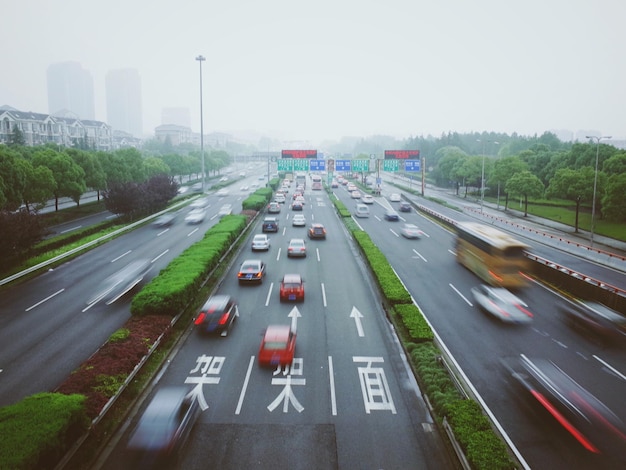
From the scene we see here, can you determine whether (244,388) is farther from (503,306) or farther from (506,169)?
(506,169)

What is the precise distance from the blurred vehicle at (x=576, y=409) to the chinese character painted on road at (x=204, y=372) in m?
12.2

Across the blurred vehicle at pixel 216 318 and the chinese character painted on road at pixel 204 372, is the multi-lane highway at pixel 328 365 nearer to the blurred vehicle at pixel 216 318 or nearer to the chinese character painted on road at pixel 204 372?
the chinese character painted on road at pixel 204 372

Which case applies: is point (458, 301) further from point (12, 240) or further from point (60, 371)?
point (12, 240)

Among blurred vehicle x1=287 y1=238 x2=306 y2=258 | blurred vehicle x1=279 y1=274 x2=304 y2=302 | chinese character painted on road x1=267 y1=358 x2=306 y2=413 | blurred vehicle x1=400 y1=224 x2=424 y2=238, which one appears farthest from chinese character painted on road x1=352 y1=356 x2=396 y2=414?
blurred vehicle x1=400 y1=224 x2=424 y2=238

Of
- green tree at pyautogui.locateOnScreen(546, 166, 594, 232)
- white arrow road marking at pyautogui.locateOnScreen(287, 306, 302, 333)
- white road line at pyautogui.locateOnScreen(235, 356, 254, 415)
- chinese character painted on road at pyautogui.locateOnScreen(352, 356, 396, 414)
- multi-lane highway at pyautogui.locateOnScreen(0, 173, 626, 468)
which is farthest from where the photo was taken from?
green tree at pyautogui.locateOnScreen(546, 166, 594, 232)

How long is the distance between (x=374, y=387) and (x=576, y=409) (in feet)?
22.8

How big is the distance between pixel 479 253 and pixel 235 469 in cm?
2313

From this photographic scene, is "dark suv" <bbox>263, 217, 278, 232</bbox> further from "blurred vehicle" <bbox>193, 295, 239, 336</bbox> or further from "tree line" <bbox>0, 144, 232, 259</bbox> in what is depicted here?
"blurred vehicle" <bbox>193, 295, 239, 336</bbox>

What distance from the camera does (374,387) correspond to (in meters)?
17.2

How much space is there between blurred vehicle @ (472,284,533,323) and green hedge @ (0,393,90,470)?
2027cm

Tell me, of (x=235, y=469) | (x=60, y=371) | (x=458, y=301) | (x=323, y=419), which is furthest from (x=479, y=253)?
(x=60, y=371)

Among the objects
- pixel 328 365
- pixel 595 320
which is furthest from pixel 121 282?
pixel 595 320

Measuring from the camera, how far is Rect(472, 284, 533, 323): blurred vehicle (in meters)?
23.5

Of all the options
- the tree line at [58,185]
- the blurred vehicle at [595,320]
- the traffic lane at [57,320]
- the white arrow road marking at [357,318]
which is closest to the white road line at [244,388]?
the white arrow road marking at [357,318]
